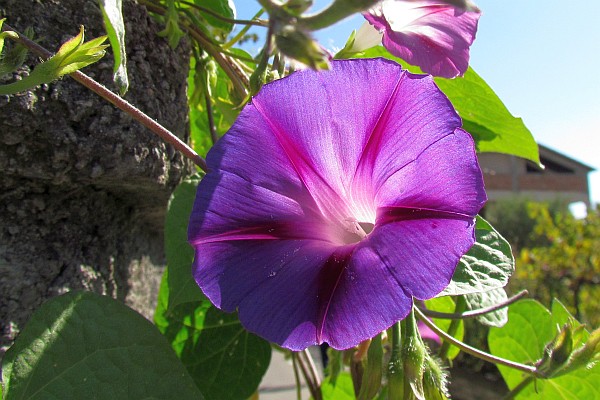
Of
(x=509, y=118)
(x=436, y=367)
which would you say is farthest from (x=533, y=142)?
(x=436, y=367)

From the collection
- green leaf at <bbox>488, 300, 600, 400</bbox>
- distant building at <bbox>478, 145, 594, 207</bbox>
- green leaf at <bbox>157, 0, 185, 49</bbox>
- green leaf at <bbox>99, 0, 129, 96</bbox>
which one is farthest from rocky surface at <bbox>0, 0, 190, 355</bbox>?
distant building at <bbox>478, 145, 594, 207</bbox>

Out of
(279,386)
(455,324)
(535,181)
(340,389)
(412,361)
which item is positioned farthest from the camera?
(535,181)

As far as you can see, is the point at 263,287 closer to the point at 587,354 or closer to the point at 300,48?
the point at 300,48

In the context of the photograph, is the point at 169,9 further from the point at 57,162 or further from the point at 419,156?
the point at 419,156

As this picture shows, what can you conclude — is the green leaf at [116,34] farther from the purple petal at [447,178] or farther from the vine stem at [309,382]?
the vine stem at [309,382]

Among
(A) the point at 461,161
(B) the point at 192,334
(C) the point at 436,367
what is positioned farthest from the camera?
(B) the point at 192,334

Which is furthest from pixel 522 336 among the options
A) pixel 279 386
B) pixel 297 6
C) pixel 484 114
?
pixel 279 386
